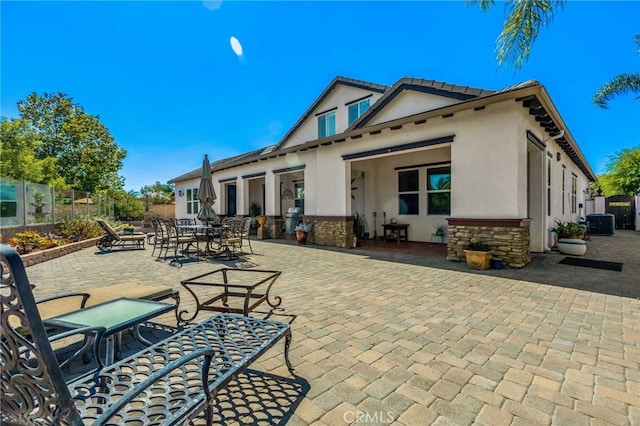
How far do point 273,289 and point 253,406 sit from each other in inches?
120

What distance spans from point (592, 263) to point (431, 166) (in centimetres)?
545

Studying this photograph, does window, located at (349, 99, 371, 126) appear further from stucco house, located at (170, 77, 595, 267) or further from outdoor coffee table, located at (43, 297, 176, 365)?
outdoor coffee table, located at (43, 297, 176, 365)

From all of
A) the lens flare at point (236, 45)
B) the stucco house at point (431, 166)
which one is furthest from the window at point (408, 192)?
the lens flare at point (236, 45)

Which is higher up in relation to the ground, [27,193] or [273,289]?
[27,193]

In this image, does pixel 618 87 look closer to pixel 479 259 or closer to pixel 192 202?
pixel 479 259

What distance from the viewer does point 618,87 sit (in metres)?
9.73

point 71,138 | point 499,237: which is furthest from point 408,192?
point 71,138

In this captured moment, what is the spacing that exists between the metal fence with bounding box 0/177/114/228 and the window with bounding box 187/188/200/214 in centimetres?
615

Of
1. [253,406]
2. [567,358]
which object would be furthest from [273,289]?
[567,358]

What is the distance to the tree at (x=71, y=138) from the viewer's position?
21.9 m

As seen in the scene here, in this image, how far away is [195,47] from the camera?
995 centimetres

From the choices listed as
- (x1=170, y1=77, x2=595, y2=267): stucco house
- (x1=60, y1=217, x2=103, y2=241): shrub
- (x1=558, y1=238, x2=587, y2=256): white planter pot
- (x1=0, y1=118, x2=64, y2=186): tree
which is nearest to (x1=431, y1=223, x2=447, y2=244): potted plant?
(x1=170, y1=77, x2=595, y2=267): stucco house

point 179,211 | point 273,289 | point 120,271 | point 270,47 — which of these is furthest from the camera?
point 179,211

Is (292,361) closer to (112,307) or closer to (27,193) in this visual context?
(112,307)
